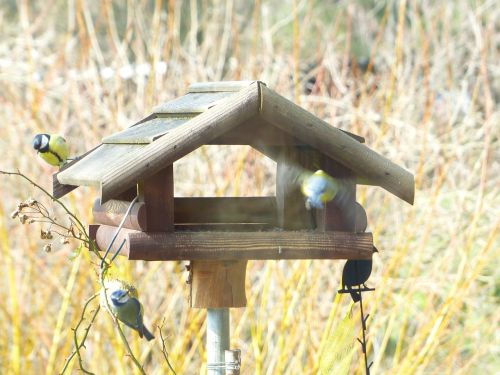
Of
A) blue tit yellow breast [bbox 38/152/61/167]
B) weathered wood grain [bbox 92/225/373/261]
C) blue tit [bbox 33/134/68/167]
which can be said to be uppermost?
blue tit [bbox 33/134/68/167]

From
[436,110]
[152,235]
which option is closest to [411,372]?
[152,235]

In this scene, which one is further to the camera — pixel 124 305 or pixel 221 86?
pixel 221 86

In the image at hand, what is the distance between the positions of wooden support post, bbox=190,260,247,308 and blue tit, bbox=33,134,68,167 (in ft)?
1.27

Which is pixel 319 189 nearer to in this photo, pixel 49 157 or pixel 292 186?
pixel 292 186

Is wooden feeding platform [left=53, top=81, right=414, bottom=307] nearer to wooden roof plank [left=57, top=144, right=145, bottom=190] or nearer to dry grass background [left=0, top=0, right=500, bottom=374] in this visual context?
wooden roof plank [left=57, top=144, right=145, bottom=190]

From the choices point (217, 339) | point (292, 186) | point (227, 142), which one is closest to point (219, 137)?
point (227, 142)

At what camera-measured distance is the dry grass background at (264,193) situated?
2658 millimetres

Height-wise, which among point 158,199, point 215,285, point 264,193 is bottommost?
point 215,285

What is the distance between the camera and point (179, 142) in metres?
1.61

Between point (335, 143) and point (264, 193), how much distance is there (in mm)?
1877

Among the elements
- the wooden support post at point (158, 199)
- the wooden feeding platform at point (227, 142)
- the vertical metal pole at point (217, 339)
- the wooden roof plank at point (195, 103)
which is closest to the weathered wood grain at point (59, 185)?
the wooden feeding platform at point (227, 142)

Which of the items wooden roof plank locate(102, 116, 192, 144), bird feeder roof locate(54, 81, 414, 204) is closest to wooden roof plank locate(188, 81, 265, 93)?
bird feeder roof locate(54, 81, 414, 204)

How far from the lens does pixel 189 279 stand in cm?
185

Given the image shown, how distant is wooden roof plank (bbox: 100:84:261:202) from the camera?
1.56 meters
